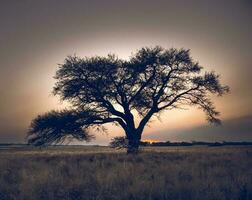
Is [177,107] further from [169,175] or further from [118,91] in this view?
[169,175]

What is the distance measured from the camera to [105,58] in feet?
90.1

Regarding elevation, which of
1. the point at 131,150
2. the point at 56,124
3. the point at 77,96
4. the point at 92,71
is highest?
the point at 92,71

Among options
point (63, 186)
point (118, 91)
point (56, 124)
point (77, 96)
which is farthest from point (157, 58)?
point (63, 186)

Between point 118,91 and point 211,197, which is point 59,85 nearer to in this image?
point 118,91

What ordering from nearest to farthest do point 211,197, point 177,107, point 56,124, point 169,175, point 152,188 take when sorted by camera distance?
point 211,197, point 152,188, point 169,175, point 56,124, point 177,107

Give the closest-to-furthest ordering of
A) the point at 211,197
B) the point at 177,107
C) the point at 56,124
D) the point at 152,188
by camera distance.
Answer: the point at 211,197
the point at 152,188
the point at 56,124
the point at 177,107

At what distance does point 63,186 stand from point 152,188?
2575mm

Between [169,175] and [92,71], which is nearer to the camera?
[169,175]

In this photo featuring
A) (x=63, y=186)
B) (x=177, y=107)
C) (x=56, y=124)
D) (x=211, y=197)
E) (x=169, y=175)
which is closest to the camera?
(x=211, y=197)

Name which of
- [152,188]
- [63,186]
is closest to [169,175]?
[152,188]

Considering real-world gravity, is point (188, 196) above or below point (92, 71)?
below

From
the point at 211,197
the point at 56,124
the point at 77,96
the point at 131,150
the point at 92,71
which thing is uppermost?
the point at 92,71

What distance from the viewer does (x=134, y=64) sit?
2714 cm

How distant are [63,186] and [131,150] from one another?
16.7 metres
